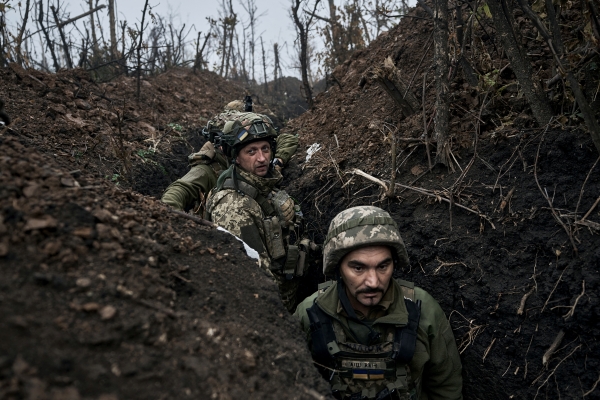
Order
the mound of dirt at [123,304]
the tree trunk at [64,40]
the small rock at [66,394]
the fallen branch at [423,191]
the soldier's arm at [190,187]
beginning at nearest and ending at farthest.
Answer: the small rock at [66,394]
the mound of dirt at [123,304]
the fallen branch at [423,191]
the soldier's arm at [190,187]
the tree trunk at [64,40]

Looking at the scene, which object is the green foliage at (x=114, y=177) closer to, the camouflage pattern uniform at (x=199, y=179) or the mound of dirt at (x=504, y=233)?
the camouflage pattern uniform at (x=199, y=179)

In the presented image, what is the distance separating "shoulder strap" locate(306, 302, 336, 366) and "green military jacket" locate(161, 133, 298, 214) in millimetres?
2397

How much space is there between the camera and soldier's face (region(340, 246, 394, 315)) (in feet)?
8.79

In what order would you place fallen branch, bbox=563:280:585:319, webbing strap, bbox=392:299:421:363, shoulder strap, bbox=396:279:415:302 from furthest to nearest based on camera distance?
1. shoulder strap, bbox=396:279:415:302
2. webbing strap, bbox=392:299:421:363
3. fallen branch, bbox=563:280:585:319

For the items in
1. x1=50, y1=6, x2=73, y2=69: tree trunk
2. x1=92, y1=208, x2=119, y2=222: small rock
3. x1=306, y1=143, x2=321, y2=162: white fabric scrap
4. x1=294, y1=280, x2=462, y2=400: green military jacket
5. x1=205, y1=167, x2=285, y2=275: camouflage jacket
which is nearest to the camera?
x1=92, y1=208, x2=119, y2=222: small rock

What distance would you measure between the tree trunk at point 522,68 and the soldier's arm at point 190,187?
3366 millimetres

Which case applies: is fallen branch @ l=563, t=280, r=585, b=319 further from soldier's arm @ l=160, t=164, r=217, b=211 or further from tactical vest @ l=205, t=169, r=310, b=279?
soldier's arm @ l=160, t=164, r=217, b=211

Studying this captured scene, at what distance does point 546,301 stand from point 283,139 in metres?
4.40

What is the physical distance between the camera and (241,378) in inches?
60.8

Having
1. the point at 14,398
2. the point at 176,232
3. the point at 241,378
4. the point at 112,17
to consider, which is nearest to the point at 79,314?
the point at 14,398

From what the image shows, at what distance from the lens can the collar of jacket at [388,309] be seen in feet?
8.73

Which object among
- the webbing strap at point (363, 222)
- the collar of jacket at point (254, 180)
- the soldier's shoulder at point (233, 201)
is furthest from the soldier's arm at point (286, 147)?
the webbing strap at point (363, 222)

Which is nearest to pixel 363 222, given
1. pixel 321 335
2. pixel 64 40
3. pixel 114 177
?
pixel 321 335

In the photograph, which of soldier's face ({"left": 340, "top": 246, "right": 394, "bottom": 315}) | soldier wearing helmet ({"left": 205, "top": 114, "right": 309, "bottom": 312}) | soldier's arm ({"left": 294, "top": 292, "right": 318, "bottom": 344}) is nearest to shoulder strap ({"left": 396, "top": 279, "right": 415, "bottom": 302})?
soldier's face ({"left": 340, "top": 246, "right": 394, "bottom": 315})
